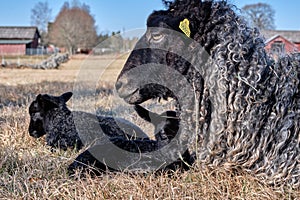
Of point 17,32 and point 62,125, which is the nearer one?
point 62,125

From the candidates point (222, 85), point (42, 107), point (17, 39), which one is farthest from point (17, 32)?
point (222, 85)

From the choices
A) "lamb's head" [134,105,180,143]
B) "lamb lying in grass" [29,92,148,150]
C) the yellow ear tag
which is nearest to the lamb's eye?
the yellow ear tag

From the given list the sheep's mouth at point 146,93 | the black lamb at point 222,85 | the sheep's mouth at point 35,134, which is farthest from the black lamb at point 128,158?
the sheep's mouth at point 35,134

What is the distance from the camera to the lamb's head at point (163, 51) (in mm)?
3215

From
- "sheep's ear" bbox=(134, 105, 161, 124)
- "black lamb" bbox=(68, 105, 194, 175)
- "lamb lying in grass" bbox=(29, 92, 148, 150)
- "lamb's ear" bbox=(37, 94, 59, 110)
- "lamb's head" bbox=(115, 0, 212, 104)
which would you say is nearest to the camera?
"black lamb" bbox=(68, 105, 194, 175)

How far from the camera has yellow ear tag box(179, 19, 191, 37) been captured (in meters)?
3.12

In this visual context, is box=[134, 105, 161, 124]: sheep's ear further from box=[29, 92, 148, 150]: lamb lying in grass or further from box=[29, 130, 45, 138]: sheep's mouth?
box=[29, 130, 45, 138]: sheep's mouth

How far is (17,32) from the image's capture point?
254 feet

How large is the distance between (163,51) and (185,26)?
0.30 meters

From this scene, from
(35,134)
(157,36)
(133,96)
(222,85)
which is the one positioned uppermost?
(157,36)

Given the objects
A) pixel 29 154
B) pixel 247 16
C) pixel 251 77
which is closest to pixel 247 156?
pixel 251 77

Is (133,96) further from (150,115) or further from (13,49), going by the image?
(13,49)

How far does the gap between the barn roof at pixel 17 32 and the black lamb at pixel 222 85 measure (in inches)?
3010

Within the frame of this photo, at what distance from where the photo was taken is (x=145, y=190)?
2754 mm
